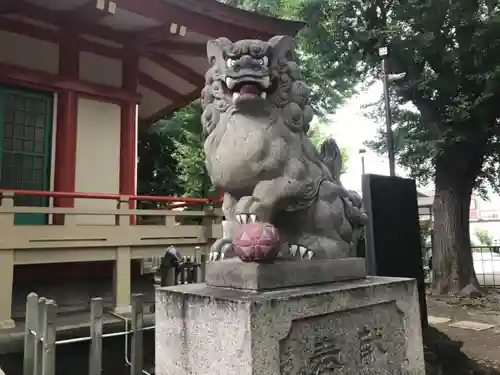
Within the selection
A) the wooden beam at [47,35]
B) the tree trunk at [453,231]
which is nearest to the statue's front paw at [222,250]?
the wooden beam at [47,35]

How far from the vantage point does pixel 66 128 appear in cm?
662

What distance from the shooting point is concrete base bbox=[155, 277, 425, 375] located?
2.12m

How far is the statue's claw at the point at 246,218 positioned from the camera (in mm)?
2555

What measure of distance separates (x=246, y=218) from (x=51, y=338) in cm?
192

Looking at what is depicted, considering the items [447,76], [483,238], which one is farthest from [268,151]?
[483,238]

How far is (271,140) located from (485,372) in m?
3.83

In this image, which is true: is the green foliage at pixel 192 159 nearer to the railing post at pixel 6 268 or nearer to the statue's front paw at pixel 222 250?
the railing post at pixel 6 268

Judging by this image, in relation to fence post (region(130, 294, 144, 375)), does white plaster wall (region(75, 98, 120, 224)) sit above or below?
above

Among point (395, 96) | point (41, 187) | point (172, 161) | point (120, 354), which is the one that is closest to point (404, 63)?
point (395, 96)

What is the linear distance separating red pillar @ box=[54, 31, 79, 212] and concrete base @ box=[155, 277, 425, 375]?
15.0 feet

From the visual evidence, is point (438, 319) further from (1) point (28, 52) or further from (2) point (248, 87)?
(1) point (28, 52)

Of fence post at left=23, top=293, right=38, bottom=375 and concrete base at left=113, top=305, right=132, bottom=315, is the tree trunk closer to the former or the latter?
concrete base at left=113, top=305, right=132, bottom=315

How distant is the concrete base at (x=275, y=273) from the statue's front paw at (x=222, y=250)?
64mm

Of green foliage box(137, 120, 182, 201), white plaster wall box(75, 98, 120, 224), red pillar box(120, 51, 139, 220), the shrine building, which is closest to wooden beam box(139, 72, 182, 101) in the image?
the shrine building
